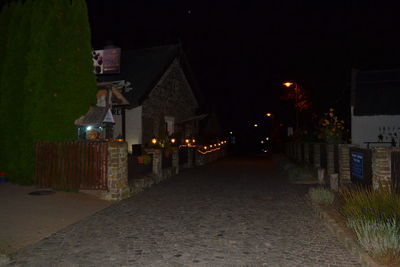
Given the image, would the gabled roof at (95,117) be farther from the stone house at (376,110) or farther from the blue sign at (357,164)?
the stone house at (376,110)

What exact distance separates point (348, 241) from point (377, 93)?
27.9 metres

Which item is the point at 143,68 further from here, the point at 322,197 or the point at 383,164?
the point at 383,164

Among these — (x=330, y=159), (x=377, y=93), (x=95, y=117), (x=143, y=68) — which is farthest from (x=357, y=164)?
(x=377, y=93)

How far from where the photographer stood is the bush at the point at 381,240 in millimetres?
5285

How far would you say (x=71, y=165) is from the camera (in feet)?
39.6

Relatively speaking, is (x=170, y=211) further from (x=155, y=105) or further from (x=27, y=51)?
(x=155, y=105)

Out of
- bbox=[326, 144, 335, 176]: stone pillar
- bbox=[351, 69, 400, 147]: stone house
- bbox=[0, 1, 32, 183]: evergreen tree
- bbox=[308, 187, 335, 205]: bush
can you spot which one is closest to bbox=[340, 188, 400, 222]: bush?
bbox=[308, 187, 335, 205]: bush

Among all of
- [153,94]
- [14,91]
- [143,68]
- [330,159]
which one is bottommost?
[330,159]

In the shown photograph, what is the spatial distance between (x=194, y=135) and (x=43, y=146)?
70.8 ft

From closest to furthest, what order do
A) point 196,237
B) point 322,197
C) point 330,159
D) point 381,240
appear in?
point 381,240 → point 196,237 → point 322,197 → point 330,159

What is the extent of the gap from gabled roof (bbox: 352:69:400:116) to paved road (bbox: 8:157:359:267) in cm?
2153

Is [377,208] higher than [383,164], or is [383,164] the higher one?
[383,164]

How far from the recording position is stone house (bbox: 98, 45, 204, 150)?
923 inches

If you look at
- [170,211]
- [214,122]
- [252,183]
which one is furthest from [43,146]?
[214,122]
